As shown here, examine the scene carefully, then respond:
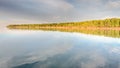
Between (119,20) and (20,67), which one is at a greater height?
(119,20)

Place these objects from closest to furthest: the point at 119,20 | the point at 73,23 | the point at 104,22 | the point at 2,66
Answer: the point at 2,66 < the point at 119,20 < the point at 104,22 < the point at 73,23

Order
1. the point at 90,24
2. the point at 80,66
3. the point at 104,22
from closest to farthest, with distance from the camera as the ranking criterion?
the point at 80,66
the point at 104,22
the point at 90,24

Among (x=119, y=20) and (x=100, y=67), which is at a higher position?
(x=119, y=20)

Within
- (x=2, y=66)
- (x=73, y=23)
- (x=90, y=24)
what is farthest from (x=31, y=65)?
(x=73, y=23)

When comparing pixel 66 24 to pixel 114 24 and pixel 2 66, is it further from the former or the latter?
pixel 2 66

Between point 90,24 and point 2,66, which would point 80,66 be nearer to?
point 2,66

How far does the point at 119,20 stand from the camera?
126312mm

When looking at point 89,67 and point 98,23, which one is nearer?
point 89,67

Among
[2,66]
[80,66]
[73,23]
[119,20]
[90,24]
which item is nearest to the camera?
[2,66]

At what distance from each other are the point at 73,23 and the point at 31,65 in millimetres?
175181

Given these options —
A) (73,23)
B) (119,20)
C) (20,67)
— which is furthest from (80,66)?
(73,23)

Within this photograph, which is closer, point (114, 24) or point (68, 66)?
point (68, 66)

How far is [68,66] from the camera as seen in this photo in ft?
51.0

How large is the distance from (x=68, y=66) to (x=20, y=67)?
3.79 meters
